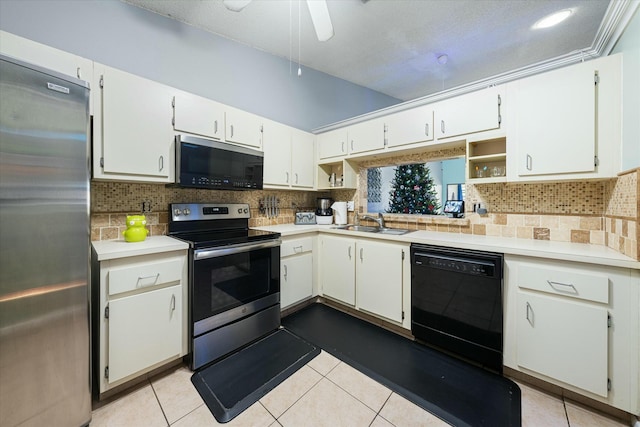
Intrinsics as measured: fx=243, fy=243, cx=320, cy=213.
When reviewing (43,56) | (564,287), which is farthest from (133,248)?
(564,287)

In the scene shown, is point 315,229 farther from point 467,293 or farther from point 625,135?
point 625,135

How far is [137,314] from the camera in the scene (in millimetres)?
1488

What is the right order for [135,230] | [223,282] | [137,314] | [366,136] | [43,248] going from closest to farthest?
[43,248] < [137,314] < [135,230] < [223,282] < [366,136]

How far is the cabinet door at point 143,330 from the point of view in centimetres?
142

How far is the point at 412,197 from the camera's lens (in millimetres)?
3080

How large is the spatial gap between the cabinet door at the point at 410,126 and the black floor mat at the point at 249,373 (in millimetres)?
2026

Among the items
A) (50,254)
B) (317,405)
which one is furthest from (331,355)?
(50,254)

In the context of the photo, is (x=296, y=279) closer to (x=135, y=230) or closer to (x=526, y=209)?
(x=135, y=230)

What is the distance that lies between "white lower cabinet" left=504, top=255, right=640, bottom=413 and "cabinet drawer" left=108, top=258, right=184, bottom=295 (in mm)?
2209

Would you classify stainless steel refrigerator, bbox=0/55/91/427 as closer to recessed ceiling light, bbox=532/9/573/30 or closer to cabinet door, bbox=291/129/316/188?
cabinet door, bbox=291/129/316/188

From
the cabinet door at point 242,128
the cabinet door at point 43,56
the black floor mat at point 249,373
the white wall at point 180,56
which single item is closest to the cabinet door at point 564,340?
the black floor mat at point 249,373

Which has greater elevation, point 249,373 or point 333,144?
point 333,144

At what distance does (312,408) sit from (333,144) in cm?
251

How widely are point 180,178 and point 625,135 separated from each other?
Result: 2.93 meters
